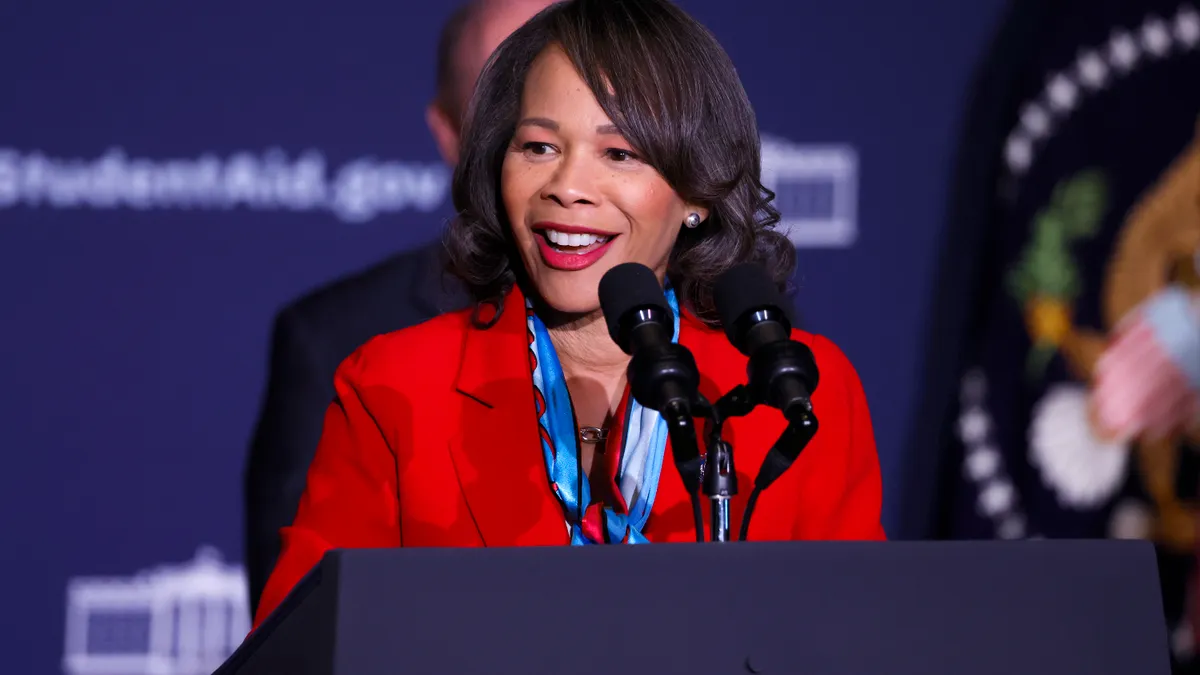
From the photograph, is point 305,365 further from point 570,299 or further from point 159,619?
point 570,299

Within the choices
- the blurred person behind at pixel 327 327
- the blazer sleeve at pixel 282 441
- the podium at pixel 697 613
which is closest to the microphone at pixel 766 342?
the podium at pixel 697 613

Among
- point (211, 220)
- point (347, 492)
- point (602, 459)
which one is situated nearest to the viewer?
point (347, 492)

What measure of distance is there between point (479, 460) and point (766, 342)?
1.98 feet

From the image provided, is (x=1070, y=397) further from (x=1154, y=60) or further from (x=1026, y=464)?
(x=1154, y=60)

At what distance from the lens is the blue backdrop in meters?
3.03

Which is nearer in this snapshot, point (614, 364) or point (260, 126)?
point (614, 364)

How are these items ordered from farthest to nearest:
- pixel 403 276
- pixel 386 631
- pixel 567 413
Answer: pixel 403 276
pixel 567 413
pixel 386 631

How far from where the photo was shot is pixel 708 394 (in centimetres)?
183

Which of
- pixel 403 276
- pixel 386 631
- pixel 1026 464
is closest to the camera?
pixel 386 631

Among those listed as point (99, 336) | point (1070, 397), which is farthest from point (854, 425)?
point (99, 336)

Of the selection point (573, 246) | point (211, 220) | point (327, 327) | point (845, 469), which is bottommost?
point (845, 469)

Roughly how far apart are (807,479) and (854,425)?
0.42 feet

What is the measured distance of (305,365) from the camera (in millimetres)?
2977

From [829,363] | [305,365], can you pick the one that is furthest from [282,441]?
[829,363]
